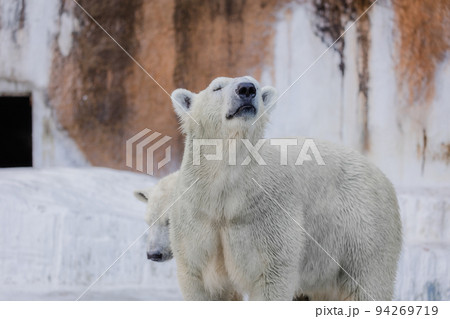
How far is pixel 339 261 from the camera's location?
2.32 meters

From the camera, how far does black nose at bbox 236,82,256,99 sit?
209 centimetres

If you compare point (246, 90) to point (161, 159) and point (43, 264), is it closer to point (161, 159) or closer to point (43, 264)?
point (43, 264)

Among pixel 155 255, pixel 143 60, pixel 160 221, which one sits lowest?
pixel 155 255

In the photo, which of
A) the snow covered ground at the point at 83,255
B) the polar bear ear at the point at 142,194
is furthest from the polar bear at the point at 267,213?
the snow covered ground at the point at 83,255

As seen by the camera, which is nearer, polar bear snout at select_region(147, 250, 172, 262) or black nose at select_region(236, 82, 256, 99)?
black nose at select_region(236, 82, 256, 99)

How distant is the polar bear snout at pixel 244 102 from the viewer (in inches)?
82.7

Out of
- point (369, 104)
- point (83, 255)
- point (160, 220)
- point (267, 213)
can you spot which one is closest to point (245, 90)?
point (267, 213)

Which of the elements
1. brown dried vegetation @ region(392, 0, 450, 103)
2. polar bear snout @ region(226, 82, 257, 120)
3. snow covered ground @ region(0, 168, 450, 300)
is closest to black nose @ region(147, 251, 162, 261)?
polar bear snout @ region(226, 82, 257, 120)

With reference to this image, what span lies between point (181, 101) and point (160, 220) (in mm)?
527

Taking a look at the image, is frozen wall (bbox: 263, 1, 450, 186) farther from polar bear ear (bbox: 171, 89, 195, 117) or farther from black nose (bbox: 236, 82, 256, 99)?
black nose (bbox: 236, 82, 256, 99)

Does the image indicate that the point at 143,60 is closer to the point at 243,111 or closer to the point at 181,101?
the point at 181,101

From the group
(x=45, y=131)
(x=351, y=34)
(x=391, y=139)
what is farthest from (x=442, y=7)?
(x=45, y=131)

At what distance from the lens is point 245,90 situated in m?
2.10

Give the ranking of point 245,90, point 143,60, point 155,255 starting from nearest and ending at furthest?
point 245,90, point 155,255, point 143,60
